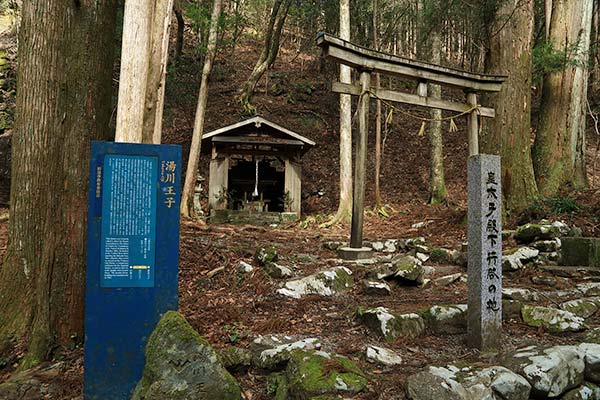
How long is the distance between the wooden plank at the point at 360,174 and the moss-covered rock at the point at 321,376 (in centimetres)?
351

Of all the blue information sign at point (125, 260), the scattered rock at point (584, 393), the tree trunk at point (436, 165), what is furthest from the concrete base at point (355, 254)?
the tree trunk at point (436, 165)

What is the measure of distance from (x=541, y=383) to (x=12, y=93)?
16259 mm

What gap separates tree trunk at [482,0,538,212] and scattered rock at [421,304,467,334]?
452 cm

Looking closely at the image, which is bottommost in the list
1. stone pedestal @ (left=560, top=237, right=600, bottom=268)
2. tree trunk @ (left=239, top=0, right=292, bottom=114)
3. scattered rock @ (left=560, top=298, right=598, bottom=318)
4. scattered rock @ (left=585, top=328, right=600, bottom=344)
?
scattered rock @ (left=585, top=328, right=600, bottom=344)

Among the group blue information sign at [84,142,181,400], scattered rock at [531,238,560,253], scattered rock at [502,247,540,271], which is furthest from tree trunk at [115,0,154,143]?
scattered rock at [531,238,560,253]

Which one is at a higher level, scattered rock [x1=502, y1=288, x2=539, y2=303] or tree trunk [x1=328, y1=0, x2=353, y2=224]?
tree trunk [x1=328, y1=0, x2=353, y2=224]

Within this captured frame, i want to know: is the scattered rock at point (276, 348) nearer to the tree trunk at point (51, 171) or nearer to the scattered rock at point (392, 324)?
the scattered rock at point (392, 324)

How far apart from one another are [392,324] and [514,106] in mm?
6017

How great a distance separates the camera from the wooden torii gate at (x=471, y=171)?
126 inches

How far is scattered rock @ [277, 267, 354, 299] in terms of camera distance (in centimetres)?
460

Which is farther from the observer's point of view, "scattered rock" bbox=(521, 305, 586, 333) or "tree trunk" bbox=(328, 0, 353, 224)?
"tree trunk" bbox=(328, 0, 353, 224)

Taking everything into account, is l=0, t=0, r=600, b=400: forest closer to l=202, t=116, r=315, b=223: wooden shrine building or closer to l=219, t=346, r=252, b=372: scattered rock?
l=219, t=346, r=252, b=372: scattered rock

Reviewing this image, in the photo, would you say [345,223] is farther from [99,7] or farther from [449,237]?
[99,7]

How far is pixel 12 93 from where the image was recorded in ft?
42.8
